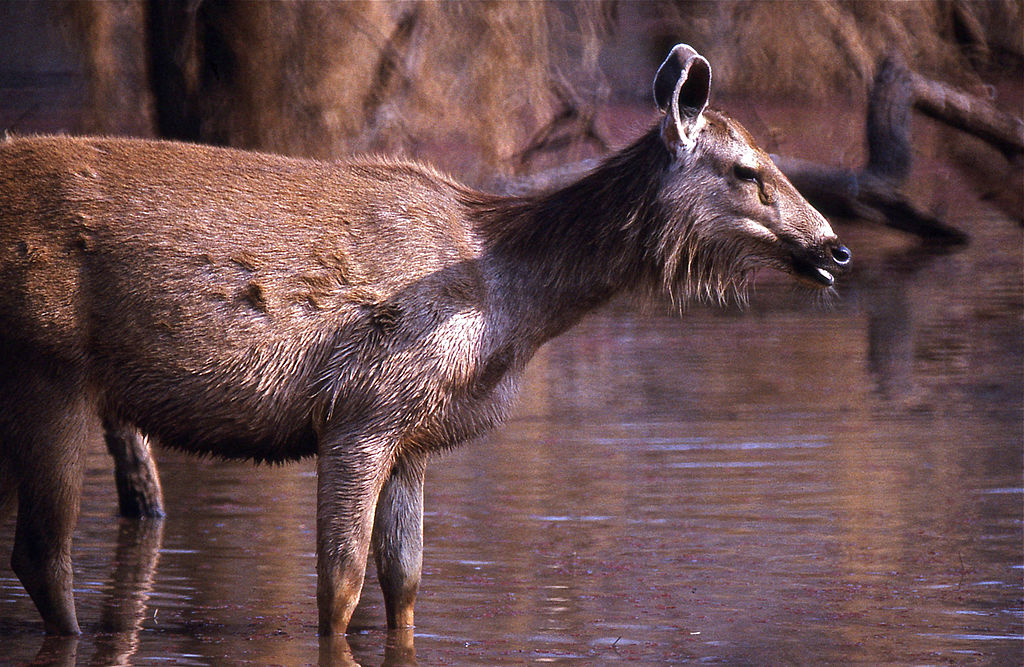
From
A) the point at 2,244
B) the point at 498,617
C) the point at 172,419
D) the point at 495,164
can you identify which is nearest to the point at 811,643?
the point at 498,617

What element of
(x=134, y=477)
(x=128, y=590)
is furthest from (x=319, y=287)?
(x=134, y=477)

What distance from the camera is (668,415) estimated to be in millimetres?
12086

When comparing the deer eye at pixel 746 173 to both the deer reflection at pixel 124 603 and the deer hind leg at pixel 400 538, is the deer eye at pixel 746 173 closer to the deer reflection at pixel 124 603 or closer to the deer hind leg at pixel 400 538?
the deer hind leg at pixel 400 538

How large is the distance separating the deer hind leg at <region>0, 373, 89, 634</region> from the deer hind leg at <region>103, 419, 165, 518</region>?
7.41ft

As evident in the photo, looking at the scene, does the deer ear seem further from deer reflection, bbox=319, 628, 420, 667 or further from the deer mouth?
deer reflection, bbox=319, 628, 420, 667

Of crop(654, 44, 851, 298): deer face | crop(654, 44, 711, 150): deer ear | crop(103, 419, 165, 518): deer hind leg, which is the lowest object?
crop(103, 419, 165, 518): deer hind leg

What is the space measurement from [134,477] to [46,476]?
2.49m

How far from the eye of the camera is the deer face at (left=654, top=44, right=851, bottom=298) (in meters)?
6.79

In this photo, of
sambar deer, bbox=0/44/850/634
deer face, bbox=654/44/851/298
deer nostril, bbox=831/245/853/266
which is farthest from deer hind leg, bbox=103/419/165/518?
Answer: deer nostril, bbox=831/245/853/266

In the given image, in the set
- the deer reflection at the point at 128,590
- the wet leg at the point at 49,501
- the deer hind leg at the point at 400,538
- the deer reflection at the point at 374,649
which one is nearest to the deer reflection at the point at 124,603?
the deer reflection at the point at 128,590

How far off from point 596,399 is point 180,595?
5.72m

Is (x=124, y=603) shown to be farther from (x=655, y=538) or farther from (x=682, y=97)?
(x=682, y=97)

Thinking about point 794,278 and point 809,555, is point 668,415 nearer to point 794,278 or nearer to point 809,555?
point 809,555

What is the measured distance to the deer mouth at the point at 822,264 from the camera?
22.5 feet
